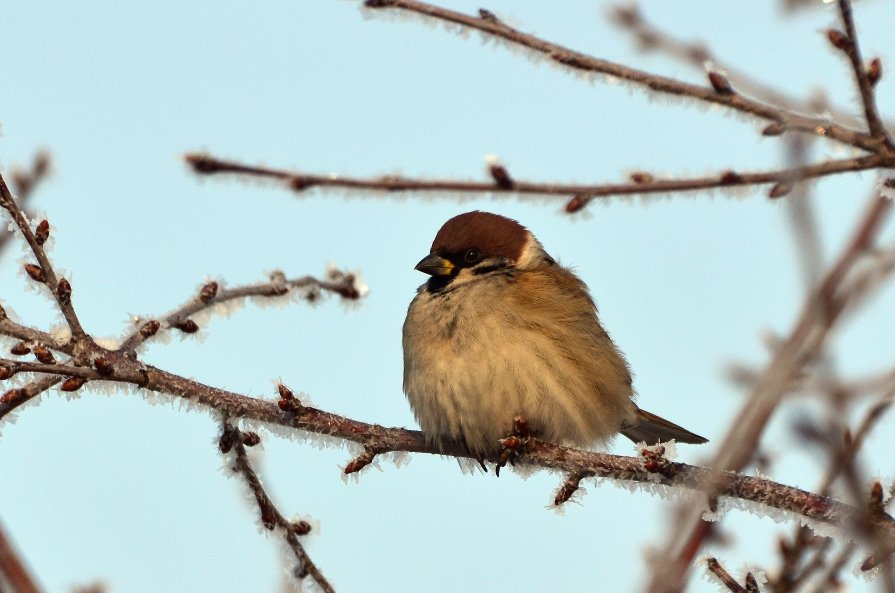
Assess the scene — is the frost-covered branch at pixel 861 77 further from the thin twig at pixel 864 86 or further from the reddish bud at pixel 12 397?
the reddish bud at pixel 12 397

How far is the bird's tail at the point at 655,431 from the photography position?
4.91 metres

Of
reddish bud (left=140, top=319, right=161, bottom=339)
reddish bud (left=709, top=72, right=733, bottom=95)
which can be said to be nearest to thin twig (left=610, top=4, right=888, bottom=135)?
reddish bud (left=709, top=72, right=733, bottom=95)

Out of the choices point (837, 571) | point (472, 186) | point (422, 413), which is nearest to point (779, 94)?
point (472, 186)

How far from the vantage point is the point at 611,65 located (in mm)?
2307

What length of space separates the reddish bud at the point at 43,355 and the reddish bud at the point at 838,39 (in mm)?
1989

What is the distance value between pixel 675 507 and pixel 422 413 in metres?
2.67

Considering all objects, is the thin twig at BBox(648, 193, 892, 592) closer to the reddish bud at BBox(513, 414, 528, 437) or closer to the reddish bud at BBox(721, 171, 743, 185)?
the reddish bud at BBox(721, 171, 743, 185)

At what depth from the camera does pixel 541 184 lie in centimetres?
243

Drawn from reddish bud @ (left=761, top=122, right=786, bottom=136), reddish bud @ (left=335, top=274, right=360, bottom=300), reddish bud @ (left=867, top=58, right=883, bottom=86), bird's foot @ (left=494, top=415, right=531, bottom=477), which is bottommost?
bird's foot @ (left=494, top=415, right=531, bottom=477)

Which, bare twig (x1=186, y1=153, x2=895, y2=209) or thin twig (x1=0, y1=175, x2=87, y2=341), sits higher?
bare twig (x1=186, y1=153, x2=895, y2=209)

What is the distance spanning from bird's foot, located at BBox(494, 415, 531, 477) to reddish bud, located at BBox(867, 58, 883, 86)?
69.6 inches

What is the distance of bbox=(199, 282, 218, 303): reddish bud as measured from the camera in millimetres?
3098

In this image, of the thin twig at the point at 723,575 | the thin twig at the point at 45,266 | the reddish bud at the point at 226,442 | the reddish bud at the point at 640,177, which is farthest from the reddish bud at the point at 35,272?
the thin twig at the point at 723,575

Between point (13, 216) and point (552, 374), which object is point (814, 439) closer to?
point (13, 216)
